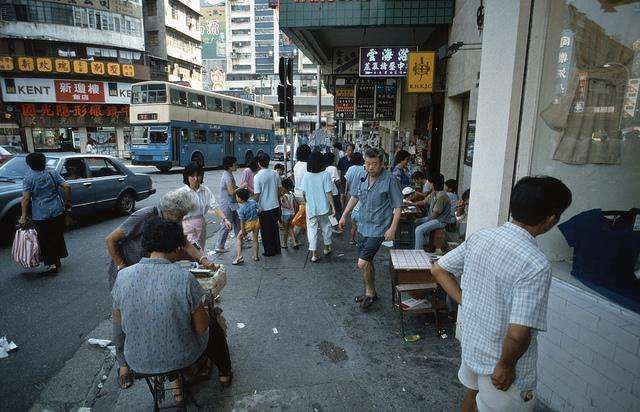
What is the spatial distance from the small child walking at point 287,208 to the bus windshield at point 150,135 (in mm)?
13932

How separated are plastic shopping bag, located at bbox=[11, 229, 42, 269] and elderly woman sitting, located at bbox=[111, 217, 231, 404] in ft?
12.2

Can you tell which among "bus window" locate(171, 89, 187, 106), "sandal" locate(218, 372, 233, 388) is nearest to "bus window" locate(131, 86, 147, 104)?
"bus window" locate(171, 89, 187, 106)

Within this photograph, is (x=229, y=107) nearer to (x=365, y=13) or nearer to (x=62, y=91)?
(x=365, y=13)

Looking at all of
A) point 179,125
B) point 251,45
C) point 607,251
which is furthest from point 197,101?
point 251,45

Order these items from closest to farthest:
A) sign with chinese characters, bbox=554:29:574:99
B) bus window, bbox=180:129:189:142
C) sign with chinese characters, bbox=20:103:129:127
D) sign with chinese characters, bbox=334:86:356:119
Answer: sign with chinese characters, bbox=554:29:574:99 → sign with chinese characters, bbox=334:86:356:119 → bus window, bbox=180:129:189:142 → sign with chinese characters, bbox=20:103:129:127

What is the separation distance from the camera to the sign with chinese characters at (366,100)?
1266cm

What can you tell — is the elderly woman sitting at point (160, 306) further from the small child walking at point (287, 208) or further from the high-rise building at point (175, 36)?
the high-rise building at point (175, 36)

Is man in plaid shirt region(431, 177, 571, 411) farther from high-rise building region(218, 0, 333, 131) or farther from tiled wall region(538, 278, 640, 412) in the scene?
→ high-rise building region(218, 0, 333, 131)

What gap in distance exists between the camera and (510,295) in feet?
5.44

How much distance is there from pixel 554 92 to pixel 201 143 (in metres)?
20.3

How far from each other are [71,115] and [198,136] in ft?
61.7

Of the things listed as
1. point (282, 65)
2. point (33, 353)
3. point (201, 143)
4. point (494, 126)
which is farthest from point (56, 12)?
point (494, 126)

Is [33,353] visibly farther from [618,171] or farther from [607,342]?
[618,171]

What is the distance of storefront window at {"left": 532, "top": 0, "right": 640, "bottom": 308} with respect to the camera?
105 inches
